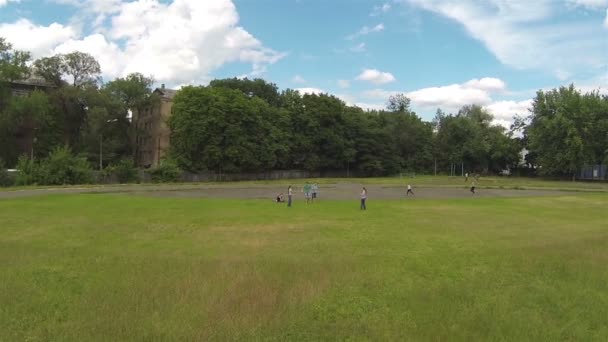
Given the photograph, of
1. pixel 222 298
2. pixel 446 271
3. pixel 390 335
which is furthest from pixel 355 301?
pixel 446 271

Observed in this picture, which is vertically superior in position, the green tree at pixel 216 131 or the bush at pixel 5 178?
the green tree at pixel 216 131

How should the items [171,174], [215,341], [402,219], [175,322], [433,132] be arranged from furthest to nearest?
[433,132], [171,174], [402,219], [175,322], [215,341]

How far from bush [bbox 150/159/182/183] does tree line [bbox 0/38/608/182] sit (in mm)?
3173

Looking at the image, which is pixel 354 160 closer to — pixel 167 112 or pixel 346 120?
pixel 346 120

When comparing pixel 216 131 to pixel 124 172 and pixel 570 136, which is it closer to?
pixel 124 172

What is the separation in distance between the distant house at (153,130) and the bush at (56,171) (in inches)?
973

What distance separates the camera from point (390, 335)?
25.6ft

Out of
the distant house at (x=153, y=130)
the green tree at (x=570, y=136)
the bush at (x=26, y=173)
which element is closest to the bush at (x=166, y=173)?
the bush at (x=26, y=173)

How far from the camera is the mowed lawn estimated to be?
8.09 meters

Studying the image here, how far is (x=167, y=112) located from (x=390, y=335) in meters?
84.8

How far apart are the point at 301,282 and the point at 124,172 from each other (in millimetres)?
58541

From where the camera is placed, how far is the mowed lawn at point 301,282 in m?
8.09

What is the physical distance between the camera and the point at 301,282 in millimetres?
10727

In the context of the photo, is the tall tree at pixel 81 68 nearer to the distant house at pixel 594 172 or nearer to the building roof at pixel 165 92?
the building roof at pixel 165 92
